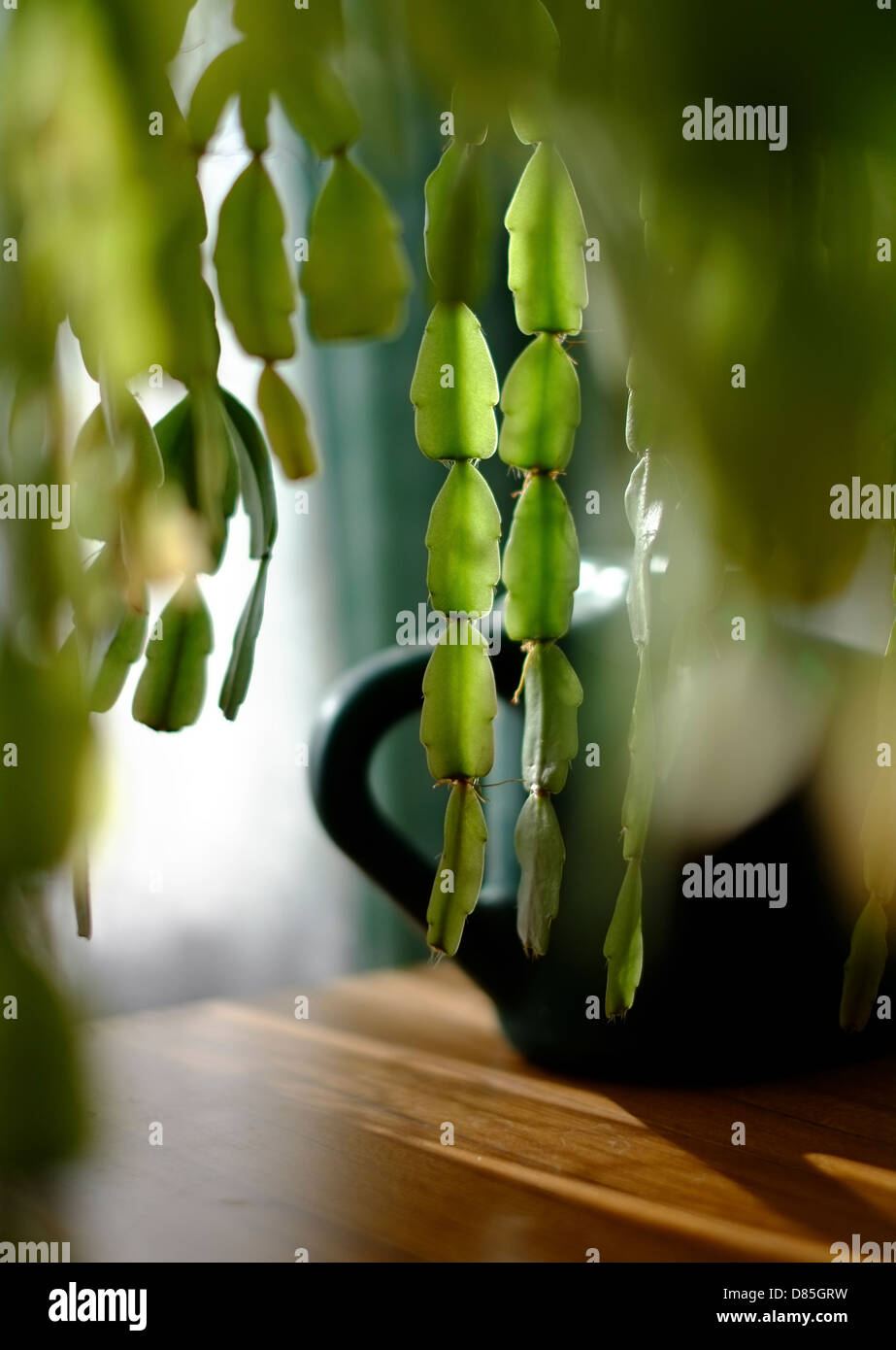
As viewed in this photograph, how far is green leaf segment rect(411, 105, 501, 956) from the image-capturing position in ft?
1.56

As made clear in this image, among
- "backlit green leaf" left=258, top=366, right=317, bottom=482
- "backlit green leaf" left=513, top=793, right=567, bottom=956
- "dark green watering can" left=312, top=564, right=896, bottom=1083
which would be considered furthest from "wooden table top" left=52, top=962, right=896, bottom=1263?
"backlit green leaf" left=258, top=366, right=317, bottom=482

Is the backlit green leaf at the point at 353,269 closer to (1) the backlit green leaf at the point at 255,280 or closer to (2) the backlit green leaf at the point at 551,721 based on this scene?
(1) the backlit green leaf at the point at 255,280

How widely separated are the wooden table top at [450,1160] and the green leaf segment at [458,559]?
136 mm

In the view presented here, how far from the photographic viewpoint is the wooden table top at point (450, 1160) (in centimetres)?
52

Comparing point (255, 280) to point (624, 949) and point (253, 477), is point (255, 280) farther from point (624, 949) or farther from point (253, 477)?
point (624, 949)

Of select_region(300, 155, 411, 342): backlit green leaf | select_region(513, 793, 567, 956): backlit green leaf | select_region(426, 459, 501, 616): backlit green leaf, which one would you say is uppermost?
select_region(300, 155, 411, 342): backlit green leaf

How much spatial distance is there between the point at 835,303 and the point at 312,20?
20 cm

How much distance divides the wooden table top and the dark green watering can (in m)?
0.03

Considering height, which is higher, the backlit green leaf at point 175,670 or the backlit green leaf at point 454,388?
the backlit green leaf at point 454,388

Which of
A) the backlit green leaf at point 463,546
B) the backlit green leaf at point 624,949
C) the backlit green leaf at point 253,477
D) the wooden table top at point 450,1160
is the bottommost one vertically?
the wooden table top at point 450,1160

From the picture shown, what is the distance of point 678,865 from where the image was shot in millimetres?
689

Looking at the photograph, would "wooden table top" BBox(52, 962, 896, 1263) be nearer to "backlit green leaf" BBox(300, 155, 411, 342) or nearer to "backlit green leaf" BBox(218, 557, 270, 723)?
"backlit green leaf" BBox(218, 557, 270, 723)

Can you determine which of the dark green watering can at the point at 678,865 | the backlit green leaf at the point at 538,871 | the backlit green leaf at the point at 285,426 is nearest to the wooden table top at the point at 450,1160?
the dark green watering can at the point at 678,865
